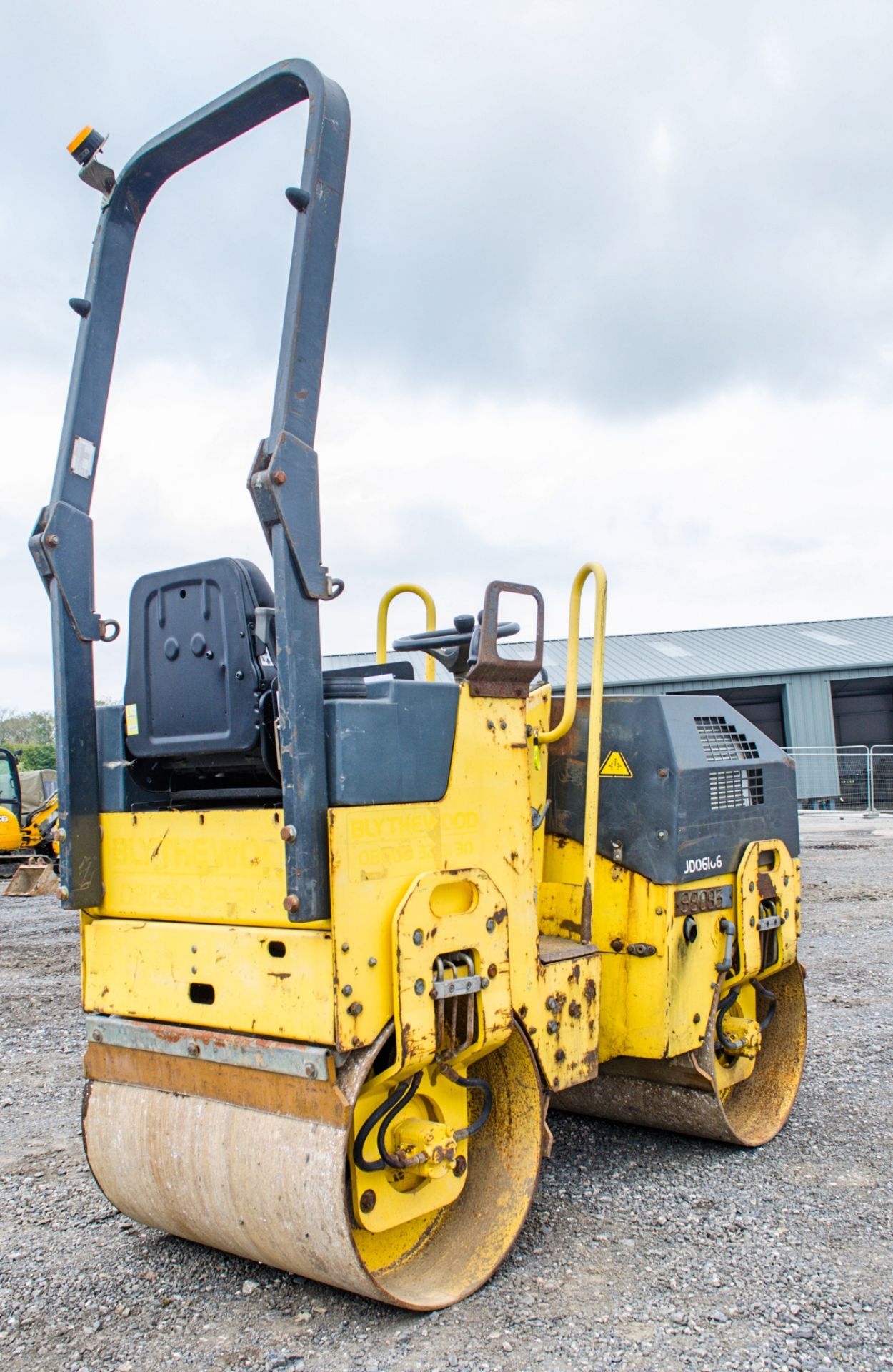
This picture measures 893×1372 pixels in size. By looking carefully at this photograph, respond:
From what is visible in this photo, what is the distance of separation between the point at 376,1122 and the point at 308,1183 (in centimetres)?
25

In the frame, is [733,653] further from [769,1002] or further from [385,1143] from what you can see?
[385,1143]

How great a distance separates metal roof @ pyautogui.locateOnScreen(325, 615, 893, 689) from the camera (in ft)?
88.9

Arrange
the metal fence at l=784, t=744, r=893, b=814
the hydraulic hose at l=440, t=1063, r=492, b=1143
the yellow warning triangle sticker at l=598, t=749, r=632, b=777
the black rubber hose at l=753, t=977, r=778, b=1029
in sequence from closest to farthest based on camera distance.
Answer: the hydraulic hose at l=440, t=1063, r=492, b=1143 < the yellow warning triangle sticker at l=598, t=749, r=632, b=777 < the black rubber hose at l=753, t=977, r=778, b=1029 < the metal fence at l=784, t=744, r=893, b=814

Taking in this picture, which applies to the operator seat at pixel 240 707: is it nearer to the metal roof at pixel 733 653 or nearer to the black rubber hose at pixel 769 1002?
the black rubber hose at pixel 769 1002

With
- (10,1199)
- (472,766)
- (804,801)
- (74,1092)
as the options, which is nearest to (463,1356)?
(472,766)

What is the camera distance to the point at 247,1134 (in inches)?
114

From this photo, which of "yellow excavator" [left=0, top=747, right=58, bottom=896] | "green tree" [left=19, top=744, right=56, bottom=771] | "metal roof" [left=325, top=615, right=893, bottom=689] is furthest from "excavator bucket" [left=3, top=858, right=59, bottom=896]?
"green tree" [left=19, top=744, right=56, bottom=771]

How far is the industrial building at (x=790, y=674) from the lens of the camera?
87.2ft

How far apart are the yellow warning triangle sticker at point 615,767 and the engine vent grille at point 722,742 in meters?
0.32

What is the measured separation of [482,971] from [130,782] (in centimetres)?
117

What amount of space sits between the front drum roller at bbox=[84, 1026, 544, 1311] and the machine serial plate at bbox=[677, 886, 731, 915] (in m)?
0.89

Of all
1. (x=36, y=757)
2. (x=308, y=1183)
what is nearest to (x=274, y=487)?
(x=308, y=1183)

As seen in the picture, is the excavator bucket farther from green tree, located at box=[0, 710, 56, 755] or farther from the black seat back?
green tree, located at box=[0, 710, 56, 755]

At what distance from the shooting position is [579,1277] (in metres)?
3.18
